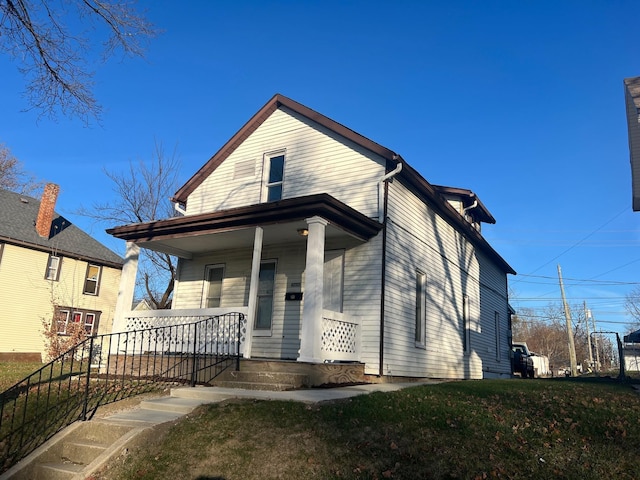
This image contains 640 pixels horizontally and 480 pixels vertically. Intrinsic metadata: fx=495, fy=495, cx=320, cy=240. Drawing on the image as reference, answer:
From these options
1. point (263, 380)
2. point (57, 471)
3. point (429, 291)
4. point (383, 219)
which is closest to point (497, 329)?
point (429, 291)

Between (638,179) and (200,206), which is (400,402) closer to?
(200,206)

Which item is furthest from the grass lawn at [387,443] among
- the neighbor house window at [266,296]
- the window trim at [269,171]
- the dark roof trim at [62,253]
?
the dark roof trim at [62,253]

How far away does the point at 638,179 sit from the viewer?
1466 centimetres

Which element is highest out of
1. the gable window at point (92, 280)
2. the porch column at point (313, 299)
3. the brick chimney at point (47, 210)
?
the brick chimney at point (47, 210)

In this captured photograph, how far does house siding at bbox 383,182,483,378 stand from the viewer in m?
11.5

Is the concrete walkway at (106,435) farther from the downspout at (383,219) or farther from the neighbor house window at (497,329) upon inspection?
the neighbor house window at (497,329)

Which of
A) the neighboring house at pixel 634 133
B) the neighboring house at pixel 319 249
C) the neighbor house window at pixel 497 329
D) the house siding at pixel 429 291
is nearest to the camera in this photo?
the neighboring house at pixel 319 249

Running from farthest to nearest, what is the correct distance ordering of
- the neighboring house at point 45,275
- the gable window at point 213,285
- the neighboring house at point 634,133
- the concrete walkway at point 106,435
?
the neighboring house at point 45,275 < the neighboring house at point 634,133 < the gable window at point 213,285 < the concrete walkway at point 106,435

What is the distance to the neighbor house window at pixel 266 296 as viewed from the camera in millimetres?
12438

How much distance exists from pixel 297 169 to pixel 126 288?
5.30 m

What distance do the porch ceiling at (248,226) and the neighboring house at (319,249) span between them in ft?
0.09

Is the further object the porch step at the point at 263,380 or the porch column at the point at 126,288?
the porch column at the point at 126,288

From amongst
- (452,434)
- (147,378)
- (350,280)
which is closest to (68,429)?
(147,378)

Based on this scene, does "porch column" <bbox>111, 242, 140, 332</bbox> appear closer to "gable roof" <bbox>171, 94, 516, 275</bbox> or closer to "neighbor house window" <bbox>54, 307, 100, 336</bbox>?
"gable roof" <bbox>171, 94, 516, 275</bbox>
